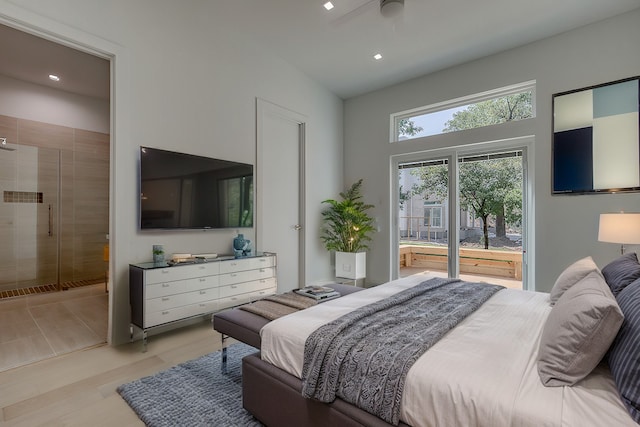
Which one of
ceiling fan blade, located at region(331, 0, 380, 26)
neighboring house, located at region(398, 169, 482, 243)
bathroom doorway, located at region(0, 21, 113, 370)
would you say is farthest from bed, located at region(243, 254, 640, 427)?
bathroom doorway, located at region(0, 21, 113, 370)

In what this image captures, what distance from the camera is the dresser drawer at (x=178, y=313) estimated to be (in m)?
2.76

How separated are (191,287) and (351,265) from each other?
8.54ft

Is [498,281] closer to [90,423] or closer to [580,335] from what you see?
[580,335]

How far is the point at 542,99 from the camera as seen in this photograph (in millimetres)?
3678

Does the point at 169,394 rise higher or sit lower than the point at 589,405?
lower

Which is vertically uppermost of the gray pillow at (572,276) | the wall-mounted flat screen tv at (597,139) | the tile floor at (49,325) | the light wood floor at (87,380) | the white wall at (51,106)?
the white wall at (51,106)

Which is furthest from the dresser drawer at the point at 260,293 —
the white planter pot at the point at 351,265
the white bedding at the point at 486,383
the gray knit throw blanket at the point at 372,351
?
the gray knit throw blanket at the point at 372,351

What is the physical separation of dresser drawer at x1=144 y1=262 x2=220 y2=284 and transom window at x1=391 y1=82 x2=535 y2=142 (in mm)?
3473

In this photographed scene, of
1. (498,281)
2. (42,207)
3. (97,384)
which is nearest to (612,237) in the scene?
(498,281)

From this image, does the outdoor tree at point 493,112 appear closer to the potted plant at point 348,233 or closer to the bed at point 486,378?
the potted plant at point 348,233

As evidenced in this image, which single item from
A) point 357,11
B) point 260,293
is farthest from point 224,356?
point 357,11

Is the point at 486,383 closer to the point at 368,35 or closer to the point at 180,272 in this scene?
the point at 180,272

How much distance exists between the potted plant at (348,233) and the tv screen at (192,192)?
159 cm

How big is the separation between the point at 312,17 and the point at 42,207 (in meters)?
4.88
